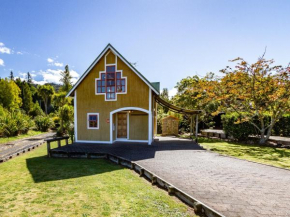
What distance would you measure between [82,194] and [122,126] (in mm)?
9615

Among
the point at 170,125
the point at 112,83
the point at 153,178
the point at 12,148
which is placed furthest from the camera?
the point at 170,125

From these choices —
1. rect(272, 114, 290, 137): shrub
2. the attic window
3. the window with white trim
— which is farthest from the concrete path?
rect(272, 114, 290, 137): shrub

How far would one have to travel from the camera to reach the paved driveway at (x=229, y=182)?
409 centimetres

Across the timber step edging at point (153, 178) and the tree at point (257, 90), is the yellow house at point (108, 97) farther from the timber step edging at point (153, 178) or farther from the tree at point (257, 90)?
the tree at point (257, 90)

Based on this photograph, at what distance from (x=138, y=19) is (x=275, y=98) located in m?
11.7

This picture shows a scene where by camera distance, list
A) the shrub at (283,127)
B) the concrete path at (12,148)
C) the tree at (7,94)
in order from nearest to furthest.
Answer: the concrete path at (12,148), the shrub at (283,127), the tree at (7,94)

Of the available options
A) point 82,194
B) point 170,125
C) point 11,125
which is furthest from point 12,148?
point 170,125

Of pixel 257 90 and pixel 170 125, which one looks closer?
pixel 257 90

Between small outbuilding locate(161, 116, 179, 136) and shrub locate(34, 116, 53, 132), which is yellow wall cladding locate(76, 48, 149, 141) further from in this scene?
shrub locate(34, 116, 53, 132)

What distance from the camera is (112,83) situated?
13.2 metres

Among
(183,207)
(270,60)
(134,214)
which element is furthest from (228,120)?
(134,214)

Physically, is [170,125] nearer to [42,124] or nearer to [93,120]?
[93,120]

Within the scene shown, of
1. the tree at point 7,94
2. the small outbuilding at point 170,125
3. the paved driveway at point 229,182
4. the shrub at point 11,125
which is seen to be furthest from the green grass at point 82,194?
the tree at point 7,94

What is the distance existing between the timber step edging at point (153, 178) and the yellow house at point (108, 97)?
3.01 meters
